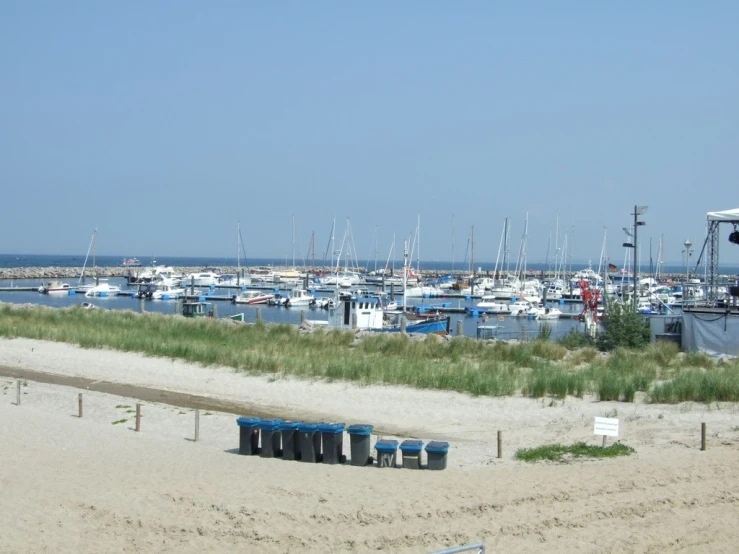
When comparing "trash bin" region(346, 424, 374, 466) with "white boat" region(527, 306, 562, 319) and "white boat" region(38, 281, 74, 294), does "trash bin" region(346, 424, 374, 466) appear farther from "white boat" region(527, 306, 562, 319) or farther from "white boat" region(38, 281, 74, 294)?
"white boat" region(38, 281, 74, 294)

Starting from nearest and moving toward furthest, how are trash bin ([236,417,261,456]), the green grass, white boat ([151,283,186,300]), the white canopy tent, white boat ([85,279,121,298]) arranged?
the green grass, trash bin ([236,417,261,456]), the white canopy tent, white boat ([151,283,186,300]), white boat ([85,279,121,298])

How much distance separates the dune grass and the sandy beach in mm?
1186

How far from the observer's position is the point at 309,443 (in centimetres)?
1620

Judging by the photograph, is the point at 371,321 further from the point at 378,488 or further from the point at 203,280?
the point at 203,280

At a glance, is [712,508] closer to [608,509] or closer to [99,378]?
[608,509]

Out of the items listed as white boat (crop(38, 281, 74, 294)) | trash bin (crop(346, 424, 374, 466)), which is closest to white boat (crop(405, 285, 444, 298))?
white boat (crop(38, 281, 74, 294))

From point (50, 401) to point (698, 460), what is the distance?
16741 mm

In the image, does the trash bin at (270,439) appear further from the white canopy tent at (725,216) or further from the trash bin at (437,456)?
the white canopy tent at (725,216)

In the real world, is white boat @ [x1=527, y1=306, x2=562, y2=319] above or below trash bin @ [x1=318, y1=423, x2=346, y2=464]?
below

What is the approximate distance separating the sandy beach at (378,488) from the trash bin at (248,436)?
0.42 metres

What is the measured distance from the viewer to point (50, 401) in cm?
2314

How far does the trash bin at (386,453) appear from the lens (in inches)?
614

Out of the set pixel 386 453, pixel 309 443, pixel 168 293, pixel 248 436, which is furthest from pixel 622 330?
pixel 168 293

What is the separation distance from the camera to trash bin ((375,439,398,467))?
15.6 meters
